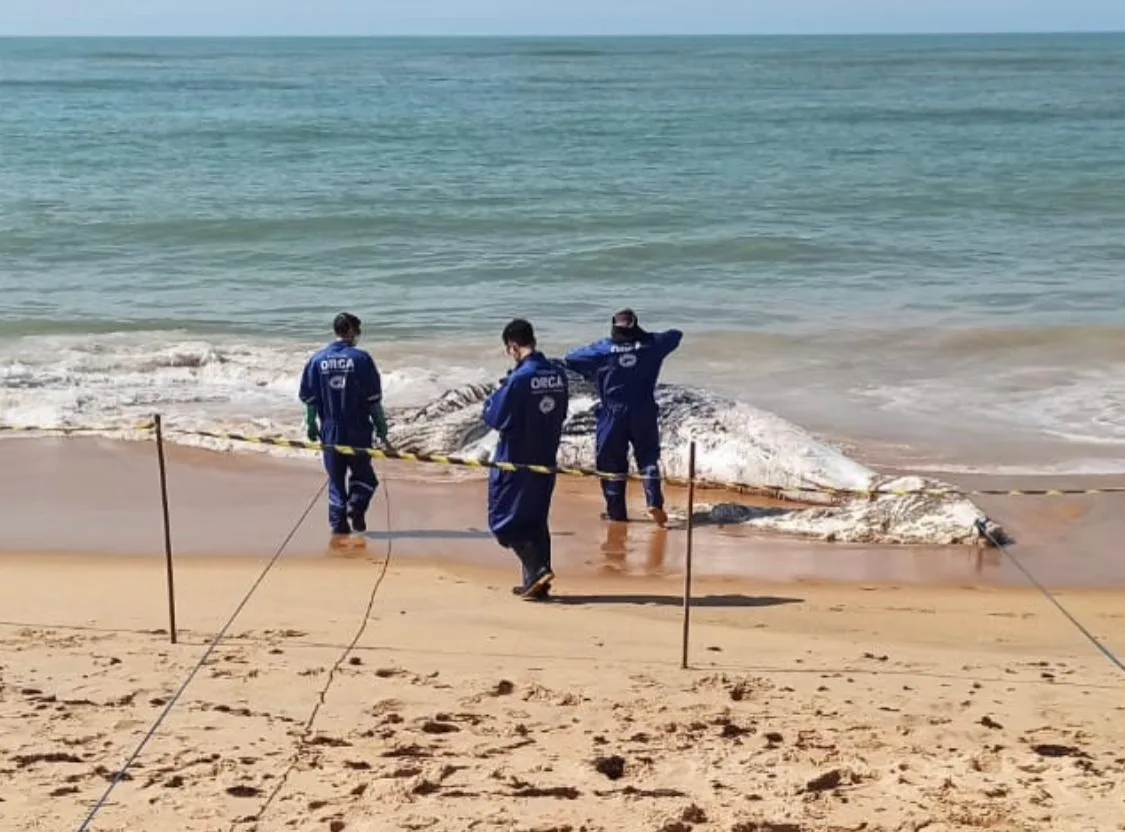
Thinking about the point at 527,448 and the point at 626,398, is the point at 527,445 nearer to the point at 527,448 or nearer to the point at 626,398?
the point at 527,448

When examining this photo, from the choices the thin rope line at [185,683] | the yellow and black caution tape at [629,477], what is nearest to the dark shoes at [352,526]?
the thin rope line at [185,683]

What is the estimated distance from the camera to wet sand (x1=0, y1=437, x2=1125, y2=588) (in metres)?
9.67

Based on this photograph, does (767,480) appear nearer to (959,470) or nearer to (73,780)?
(959,470)

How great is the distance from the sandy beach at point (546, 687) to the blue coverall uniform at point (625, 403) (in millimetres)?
402

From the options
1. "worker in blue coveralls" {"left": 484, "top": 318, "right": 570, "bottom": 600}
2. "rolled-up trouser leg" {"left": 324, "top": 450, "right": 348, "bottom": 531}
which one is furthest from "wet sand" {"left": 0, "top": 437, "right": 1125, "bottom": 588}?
"worker in blue coveralls" {"left": 484, "top": 318, "right": 570, "bottom": 600}

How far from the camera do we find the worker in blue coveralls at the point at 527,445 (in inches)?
323

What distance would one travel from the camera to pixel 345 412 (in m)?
9.93

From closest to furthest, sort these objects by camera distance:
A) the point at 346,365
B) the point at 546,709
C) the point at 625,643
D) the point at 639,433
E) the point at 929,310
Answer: the point at 546,709
the point at 625,643
the point at 346,365
the point at 639,433
the point at 929,310

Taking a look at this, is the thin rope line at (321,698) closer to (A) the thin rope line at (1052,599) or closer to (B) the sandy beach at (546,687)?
(B) the sandy beach at (546,687)

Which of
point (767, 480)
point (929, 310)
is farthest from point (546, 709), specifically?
point (929, 310)

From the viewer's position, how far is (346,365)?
9.80 m

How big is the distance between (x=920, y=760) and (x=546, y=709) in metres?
1.44

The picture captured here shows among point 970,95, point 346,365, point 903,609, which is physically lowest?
point 903,609

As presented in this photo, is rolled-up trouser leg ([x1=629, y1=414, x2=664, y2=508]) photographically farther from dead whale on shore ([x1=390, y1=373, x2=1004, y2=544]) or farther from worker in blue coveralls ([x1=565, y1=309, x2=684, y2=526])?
dead whale on shore ([x1=390, y1=373, x2=1004, y2=544])
